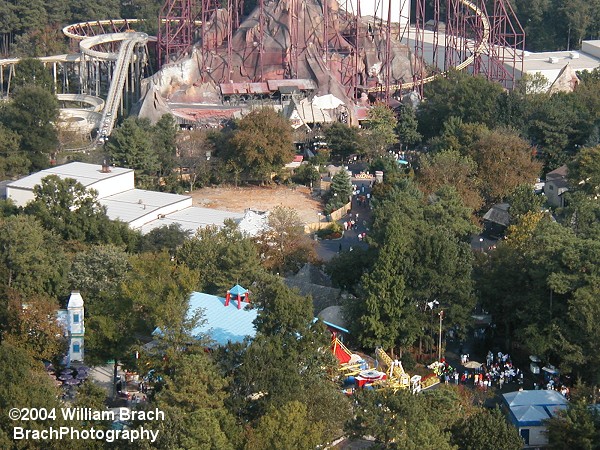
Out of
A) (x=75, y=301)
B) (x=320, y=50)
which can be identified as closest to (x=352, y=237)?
(x=75, y=301)

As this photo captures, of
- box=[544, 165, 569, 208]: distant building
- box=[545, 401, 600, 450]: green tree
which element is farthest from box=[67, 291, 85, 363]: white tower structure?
box=[544, 165, 569, 208]: distant building

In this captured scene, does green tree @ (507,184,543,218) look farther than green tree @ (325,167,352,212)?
No

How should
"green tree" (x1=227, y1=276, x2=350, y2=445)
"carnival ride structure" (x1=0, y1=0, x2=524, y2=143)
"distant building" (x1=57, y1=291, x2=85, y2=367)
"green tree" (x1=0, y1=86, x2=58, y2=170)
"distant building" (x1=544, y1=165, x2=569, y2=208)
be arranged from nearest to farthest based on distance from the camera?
"green tree" (x1=227, y1=276, x2=350, y2=445) < "distant building" (x1=57, y1=291, x2=85, y2=367) < "distant building" (x1=544, y1=165, x2=569, y2=208) < "green tree" (x1=0, y1=86, x2=58, y2=170) < "carnival ride structure" (x1=0, y1=0, x2=524, y2=143)

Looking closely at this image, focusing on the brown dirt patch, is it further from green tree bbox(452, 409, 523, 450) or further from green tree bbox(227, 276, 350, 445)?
green tree bbox(452, 409, 523, 450)

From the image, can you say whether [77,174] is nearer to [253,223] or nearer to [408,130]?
[253,223]

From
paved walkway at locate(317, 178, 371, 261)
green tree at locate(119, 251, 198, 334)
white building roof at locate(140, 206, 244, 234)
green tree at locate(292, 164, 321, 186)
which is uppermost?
green tree at locate(119, 251, 198, 334)

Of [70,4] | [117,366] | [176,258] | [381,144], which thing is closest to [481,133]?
[381,144]
